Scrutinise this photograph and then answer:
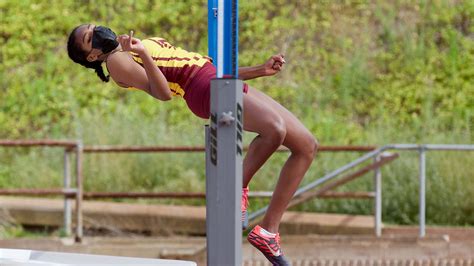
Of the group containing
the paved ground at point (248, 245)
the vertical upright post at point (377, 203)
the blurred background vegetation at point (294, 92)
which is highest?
the blurred background vegetation at point (294, 92)

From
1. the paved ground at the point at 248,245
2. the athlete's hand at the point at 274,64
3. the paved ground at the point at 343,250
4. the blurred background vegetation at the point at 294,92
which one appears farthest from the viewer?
the blurred background vegetation at the point at 294,92

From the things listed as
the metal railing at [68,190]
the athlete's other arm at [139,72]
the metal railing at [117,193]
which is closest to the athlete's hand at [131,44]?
the athlete's other arm at [139,72]

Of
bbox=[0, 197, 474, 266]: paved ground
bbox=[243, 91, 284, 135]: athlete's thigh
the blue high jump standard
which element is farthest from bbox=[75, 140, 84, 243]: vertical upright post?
the blue high jump standard

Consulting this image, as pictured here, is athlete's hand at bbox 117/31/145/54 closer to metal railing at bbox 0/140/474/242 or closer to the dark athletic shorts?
the dark athletic shorts

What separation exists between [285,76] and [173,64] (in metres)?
11.3

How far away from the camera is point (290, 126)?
493 cm

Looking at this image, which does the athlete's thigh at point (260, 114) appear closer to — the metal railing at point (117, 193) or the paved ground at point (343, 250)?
the paved ground at point (343, 250)

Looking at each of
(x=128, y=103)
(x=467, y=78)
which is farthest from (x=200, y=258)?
(x=467, y=78)

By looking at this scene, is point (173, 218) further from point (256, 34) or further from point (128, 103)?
point (256, 34)

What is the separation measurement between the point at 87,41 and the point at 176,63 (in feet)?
1.21

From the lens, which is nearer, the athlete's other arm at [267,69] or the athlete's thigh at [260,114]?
the athlete's thigh at [260,114]

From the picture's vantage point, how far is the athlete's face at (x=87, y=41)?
495cm

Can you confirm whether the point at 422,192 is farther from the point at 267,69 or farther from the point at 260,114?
the point at 260,114

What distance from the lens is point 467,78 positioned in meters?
15.9
